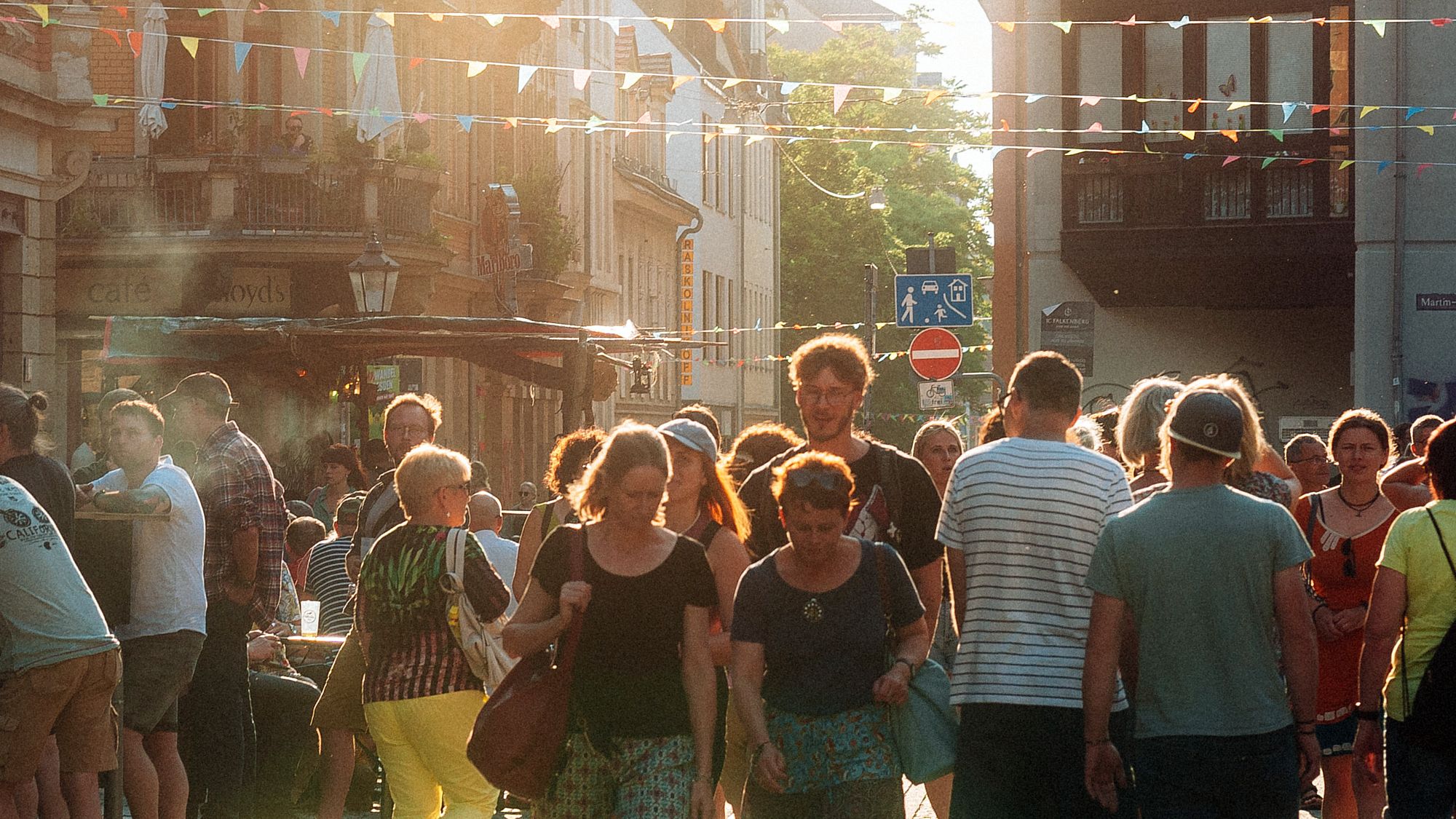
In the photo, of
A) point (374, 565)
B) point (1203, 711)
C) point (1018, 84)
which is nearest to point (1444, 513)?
point (1203, 711)

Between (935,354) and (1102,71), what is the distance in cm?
578

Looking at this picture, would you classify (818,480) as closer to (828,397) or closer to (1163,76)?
(828,397)

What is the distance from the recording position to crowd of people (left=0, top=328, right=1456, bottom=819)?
18.0 ft

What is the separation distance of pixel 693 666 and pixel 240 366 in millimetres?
19336

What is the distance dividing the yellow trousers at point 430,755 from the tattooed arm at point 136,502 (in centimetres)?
165

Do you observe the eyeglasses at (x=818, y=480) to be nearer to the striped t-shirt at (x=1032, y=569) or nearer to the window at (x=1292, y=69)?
the striped t-shirt at (x=1032, y=569)

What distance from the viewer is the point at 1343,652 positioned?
323 inches

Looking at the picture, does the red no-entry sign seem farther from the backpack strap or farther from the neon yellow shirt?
the neon yellow shirt

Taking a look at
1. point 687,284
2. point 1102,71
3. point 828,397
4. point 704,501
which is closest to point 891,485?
point 828,397

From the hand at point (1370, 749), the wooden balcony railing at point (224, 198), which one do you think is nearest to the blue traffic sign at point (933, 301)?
the wooden balcony railing at point (224, 198)

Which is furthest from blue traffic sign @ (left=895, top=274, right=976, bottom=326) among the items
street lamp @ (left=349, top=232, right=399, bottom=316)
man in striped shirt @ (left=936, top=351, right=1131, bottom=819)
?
man in striped shirt @ (left=936, top=351, right=1131, bottom=819)

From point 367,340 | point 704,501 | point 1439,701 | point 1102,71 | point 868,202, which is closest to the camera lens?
point 1439,701

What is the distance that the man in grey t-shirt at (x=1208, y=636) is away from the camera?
17.8ft

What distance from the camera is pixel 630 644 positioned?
19.2 ft
